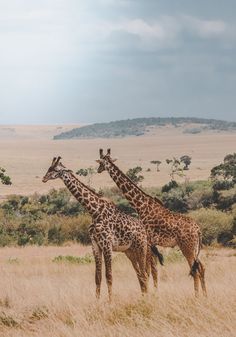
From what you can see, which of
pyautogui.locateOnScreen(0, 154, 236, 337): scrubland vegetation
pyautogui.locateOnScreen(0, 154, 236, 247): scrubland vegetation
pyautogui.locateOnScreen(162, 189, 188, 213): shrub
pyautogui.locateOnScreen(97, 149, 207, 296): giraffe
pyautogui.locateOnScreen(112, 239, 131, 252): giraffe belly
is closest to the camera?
pyautogui.locateOnScreen(0, 154, 236, 337): scrubland vegetation

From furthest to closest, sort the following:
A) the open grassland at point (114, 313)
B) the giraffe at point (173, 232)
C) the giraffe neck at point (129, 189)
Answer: the giraffe neck at point (129, 189) < the giraffe at point (173, 232) < the open grassland at point (114, 313)

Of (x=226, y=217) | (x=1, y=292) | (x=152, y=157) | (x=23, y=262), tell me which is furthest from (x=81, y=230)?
(x=152, y=157)

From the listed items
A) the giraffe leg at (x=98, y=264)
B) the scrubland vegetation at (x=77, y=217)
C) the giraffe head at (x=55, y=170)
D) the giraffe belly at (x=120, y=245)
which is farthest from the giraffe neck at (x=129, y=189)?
the scrubland vegetation at (x=77, y=217)

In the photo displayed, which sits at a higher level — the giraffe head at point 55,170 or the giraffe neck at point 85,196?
the giraffe head at point 55,170

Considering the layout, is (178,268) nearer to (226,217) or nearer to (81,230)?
(226,217)

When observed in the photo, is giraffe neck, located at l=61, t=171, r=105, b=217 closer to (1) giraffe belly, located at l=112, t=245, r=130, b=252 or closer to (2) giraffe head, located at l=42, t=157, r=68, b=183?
(2) giraffe head, located at l=42, t=157, r=68, b=183

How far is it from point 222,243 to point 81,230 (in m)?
7.15

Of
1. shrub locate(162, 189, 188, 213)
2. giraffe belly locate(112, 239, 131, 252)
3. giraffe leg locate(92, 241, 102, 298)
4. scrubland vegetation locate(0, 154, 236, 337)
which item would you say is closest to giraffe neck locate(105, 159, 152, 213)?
giraffe belly locate(112, 239, 131, 252)

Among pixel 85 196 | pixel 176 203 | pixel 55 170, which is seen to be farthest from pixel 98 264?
pixel 176 203

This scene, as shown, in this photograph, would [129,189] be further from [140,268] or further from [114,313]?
[114,313]

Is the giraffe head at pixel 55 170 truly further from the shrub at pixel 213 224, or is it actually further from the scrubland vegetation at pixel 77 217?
the shrub at pixel 213 224

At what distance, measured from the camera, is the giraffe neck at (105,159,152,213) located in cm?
1097

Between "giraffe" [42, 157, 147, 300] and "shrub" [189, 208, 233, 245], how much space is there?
53.5ft

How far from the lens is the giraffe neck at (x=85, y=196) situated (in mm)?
10039
